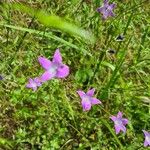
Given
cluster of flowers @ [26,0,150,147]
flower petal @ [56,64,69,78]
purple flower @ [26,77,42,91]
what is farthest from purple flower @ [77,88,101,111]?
flower petal @ [56,64,69,78]

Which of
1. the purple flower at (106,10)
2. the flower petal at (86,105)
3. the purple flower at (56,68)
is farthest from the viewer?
the purple flower at (106,10)

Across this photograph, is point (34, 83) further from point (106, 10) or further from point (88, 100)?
point (106, 10)

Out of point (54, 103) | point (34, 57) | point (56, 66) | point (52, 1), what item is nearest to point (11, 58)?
point (34, 57)

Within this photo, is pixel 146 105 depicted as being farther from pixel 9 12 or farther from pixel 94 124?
pixel 9 12

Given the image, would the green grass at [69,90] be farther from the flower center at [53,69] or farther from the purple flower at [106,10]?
the flower center at [53,69]

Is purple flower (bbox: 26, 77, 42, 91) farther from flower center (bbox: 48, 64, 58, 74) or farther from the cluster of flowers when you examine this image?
flower center (bbox: 48, 64, 58, 74)

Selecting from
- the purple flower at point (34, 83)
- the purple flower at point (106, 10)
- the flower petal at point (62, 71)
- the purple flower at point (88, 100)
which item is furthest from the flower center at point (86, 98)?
the purple flower at point (106, 10)

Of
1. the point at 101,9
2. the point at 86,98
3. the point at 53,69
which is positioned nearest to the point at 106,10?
the point at 101,9

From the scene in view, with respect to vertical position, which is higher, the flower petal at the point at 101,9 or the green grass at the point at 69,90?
the flower petal at the point at 101,9
